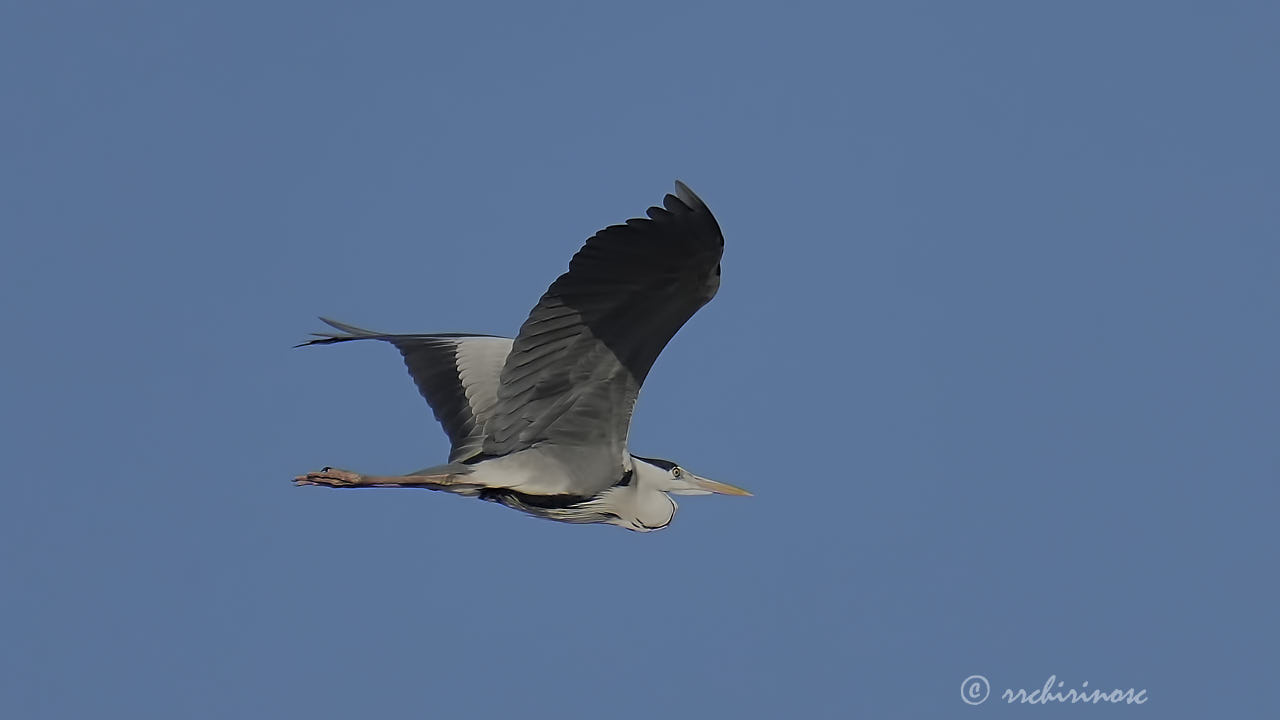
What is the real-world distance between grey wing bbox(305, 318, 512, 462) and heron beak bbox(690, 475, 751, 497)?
4.65 ft

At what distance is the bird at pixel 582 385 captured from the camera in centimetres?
657

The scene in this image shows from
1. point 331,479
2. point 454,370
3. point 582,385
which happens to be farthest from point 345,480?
point 454,370

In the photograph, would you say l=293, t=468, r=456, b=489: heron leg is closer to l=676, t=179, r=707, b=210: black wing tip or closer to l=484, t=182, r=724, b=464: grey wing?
l=484, t=182, r=724, b=464: grey wing

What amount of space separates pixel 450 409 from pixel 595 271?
244 centimetres

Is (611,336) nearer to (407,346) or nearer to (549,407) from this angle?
(549,407)

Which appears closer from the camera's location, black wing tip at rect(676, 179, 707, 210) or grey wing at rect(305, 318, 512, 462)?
black wing tip at rect(676, 179, 707, 210)

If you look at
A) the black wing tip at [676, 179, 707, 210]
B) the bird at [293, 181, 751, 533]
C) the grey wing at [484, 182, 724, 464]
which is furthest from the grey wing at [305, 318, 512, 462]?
the black wing tip at [676, 179, 707, 210]

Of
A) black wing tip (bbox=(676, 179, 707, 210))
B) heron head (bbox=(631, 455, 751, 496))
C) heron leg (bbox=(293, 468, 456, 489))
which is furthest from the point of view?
heron head (bbox=(631, 455, 751, 496))

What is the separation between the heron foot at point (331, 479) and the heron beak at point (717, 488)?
248 cm

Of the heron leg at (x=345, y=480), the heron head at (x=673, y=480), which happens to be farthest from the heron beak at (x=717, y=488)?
the heron leg at (x=345, y=480)

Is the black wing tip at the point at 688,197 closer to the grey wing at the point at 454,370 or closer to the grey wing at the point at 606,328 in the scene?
the grey wing at the point at 606,328

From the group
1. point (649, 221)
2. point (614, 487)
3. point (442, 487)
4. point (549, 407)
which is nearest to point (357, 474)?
point (442, 487)

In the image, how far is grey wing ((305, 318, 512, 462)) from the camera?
862 cm

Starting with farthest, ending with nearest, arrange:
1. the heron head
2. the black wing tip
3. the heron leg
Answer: the heron head → the heron leg → the black wing tip
